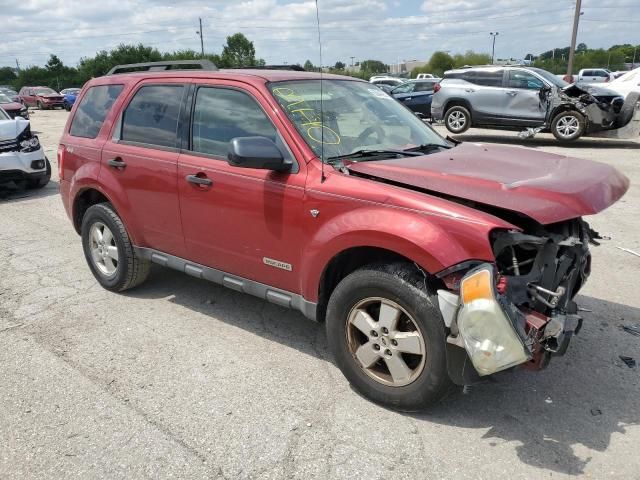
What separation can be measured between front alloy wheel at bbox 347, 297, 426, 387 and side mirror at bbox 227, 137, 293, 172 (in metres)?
1.01

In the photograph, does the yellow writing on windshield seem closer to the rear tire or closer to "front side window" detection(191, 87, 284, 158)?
"front side window" detection(191, 87, 284, 158)

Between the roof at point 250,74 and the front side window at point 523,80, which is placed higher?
the roof at point 250,74

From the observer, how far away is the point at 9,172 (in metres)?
9.27

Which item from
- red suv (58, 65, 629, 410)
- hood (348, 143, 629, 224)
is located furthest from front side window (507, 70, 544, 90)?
hood (348, 143, 629, 224)

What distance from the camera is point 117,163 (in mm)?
4539

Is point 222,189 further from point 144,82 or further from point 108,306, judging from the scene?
point 108,306

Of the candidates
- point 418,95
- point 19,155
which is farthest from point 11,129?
point 418,95

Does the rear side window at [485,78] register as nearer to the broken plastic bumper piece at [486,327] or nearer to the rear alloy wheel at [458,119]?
the rear alloy wheel at [458,119]

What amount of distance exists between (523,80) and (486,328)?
13168 millimetres

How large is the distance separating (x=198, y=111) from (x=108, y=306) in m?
1.91

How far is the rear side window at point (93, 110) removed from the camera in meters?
4.83

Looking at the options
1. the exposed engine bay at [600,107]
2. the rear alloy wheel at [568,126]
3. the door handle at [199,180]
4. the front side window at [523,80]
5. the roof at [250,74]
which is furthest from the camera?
the front side window at [523,80]

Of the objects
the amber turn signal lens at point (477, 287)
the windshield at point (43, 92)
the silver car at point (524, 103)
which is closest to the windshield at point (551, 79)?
the silver car at point (524, 103)

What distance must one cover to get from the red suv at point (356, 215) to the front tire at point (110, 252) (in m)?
0.02
